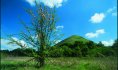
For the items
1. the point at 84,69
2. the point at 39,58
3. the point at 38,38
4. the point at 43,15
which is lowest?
the point at 84,69

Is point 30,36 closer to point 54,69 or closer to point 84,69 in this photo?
→ point 54,69

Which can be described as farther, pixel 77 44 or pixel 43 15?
pixel 77 44

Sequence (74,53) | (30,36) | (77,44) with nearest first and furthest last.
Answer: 1. (30,36)
2. (74,53)
3. (77,44)

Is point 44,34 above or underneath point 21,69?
above

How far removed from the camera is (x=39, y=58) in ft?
71.2

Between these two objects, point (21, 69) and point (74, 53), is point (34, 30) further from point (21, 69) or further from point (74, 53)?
point (74, 53)

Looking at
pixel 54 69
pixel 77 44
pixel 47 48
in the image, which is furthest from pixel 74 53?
pixel 54 69

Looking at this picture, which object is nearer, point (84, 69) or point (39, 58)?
point (84, 69)

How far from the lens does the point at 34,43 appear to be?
71.3 feet

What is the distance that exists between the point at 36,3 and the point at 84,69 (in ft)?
25.2

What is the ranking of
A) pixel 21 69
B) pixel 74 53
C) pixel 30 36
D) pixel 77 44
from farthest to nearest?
1. pixel 77 44
2. pixel 74 53
3. pixel 30 36
4. pixel 21 69

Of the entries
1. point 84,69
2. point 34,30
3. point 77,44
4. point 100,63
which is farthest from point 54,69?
point 77,44

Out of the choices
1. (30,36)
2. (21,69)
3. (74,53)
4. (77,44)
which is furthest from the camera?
(77,44)

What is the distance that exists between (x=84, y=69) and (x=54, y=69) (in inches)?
82.8
